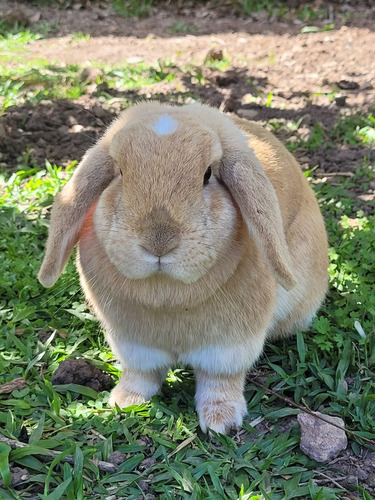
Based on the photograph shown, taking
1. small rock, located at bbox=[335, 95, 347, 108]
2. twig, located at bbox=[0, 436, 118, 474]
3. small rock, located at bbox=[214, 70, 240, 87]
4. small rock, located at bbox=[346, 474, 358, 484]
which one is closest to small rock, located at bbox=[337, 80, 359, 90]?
small rock, located at bbox=[335, 95, 347, 108]

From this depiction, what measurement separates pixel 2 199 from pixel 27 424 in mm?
2170

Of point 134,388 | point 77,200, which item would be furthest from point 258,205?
point 134,388

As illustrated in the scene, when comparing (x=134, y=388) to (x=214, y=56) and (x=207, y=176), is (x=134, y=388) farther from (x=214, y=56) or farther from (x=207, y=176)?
(x=214, y=56)

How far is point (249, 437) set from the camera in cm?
296

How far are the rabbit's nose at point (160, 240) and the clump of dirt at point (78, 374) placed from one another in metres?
1.09

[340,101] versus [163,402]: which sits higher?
[340,101]

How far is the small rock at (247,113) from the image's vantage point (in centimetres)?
575

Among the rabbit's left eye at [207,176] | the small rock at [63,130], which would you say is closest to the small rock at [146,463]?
the rabbit's left eye at [207,176]

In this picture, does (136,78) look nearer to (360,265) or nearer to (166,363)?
(360,265)

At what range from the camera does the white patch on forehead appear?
257 cm

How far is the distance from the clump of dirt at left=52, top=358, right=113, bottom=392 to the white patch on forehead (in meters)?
1.28

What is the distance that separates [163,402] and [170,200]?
3.89ft

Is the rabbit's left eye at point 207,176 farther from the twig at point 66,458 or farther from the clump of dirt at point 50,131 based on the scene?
the clump of dirt at point 50,131

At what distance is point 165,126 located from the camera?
2594 millimetres
